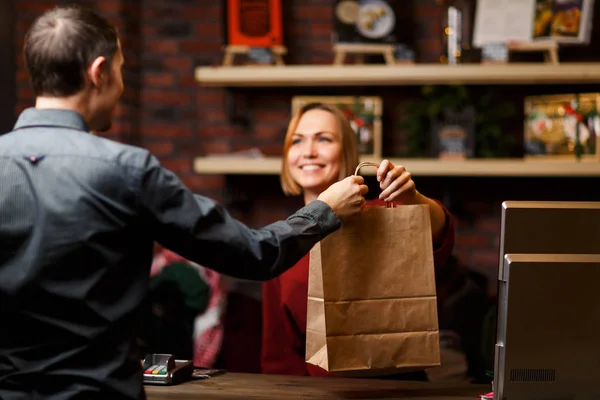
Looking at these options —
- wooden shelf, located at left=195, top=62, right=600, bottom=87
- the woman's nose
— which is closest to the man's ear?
the woman's nose

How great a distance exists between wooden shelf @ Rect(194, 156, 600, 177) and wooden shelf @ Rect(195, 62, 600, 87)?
0.35 meters

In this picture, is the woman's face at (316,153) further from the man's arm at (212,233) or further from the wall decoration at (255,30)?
the wall decoration at (255,30)

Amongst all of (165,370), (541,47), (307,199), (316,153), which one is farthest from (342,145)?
(541,47)

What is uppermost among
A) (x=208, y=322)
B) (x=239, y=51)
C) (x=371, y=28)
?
(x=371, y=28)

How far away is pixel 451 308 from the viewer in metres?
2.99

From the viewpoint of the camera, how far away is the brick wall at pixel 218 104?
3375 millimetres

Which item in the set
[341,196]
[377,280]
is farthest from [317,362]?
[341,196]

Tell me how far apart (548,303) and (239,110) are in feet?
8.19

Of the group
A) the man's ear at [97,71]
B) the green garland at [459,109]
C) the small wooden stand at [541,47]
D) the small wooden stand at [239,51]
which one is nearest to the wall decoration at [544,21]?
the small wooden stand at [541,47]

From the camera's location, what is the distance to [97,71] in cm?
120

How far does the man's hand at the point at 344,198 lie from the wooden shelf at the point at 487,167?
162 centimetres

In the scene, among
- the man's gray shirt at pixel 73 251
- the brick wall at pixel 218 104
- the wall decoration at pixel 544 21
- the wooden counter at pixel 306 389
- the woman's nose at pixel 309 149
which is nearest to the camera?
the man's gray shirt at pixel 73 251

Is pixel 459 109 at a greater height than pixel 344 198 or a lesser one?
greater

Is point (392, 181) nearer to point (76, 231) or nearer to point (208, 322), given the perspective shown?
point (76, 231)
